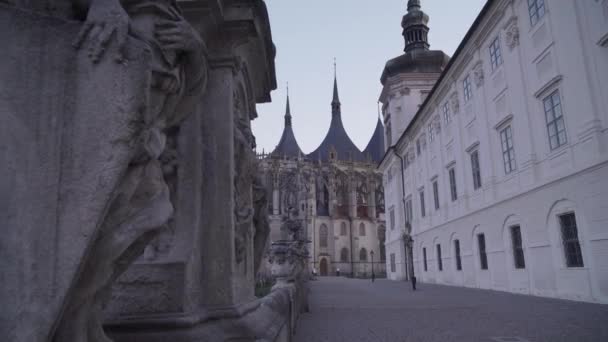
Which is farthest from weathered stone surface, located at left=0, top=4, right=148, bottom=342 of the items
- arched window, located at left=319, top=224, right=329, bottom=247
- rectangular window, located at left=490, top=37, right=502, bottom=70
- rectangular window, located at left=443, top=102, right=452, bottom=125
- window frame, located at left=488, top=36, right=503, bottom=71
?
arched window, located at left=319, top=224, right=329, bottom=247

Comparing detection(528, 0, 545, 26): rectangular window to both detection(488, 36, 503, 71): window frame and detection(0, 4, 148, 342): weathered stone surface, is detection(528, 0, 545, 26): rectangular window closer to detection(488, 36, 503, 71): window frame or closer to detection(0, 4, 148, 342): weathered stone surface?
detection(488, 36, 503, 71): window frame

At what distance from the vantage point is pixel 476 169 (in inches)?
753

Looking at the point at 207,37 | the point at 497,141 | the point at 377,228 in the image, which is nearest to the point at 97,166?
the point at 207,37

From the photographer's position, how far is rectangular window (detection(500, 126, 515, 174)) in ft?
50.9

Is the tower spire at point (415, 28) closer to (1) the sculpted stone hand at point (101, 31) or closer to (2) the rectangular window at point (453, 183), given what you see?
(2) the rectangular window at point (453, 183)

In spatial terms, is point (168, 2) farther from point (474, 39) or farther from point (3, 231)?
point (474, 39)

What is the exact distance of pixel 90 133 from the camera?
143cm

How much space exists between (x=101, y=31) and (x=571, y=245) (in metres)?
13.5

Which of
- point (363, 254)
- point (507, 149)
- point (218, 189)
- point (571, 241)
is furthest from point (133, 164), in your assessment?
point (363, 254)

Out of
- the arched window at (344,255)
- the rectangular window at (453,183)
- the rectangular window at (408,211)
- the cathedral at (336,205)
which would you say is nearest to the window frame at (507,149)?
the rectangular window at (453,183)

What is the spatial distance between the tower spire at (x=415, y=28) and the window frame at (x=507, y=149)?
25985 millimetres

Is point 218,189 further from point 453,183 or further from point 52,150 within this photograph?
point 453,183

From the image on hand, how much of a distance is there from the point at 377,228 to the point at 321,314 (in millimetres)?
54565

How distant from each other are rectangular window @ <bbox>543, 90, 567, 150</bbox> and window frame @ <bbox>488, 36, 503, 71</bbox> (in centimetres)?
353
